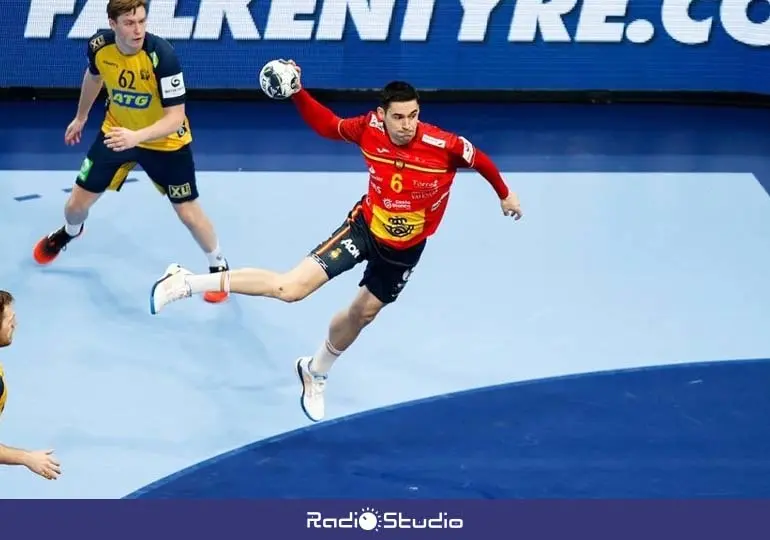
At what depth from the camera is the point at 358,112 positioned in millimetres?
13398

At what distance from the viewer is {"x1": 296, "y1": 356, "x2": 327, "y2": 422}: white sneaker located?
26.7 feet

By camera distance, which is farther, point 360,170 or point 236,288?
point 360,170

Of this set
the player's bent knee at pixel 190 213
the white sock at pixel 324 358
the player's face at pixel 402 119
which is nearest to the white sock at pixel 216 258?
the player's bent knee at pixel 190 213

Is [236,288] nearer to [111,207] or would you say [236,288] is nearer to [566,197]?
[111,207]

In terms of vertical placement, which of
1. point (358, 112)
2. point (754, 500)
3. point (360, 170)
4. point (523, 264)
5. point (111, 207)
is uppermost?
point (358, 112)

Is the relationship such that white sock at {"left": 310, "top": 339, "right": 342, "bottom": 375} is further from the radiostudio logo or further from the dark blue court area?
the radiostudio logo

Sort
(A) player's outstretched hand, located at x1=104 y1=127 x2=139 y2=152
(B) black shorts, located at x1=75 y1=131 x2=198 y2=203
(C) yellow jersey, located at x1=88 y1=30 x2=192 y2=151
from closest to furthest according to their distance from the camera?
(A) player's outstretched hand, located at x1=104 y1=127 x2=139 y2=152, (C) yellow jersey, located at x1=88 y1=30 x2=192 y2=151, (B) black shorts, located at x1=75 y1=131 x2=198 y2=203

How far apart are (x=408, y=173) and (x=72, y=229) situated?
142 inches

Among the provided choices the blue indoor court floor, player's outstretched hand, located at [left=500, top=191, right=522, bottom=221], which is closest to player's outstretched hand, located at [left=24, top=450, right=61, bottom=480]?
the blue indoor court floor

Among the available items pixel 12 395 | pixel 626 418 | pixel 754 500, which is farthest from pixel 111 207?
pixel 754 500

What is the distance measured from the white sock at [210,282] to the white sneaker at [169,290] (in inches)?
1.4

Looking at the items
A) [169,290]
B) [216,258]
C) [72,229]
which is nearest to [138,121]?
[216,258]

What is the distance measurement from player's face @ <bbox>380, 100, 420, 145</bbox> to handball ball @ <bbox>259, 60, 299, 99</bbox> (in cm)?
67

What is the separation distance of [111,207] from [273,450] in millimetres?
4173
